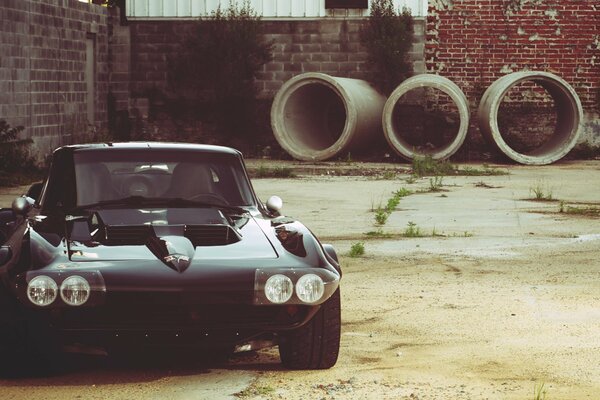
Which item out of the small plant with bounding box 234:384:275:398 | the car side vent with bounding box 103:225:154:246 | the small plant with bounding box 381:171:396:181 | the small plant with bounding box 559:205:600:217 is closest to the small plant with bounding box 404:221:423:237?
the small plant with bounding box 559:205:600:217

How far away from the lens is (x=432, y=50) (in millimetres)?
26000

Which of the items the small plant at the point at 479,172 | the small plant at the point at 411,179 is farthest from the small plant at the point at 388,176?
the small plant at the point at 479,172

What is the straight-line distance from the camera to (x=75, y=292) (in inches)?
220

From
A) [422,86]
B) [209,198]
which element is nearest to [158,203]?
[209,198]

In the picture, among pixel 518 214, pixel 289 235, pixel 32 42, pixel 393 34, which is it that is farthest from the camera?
pixel 393 34

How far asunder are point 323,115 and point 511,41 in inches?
157

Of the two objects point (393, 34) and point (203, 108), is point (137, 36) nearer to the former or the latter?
point (203, 108)

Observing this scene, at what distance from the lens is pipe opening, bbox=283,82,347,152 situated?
2455 cm

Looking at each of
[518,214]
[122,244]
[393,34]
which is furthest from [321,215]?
[393,34]

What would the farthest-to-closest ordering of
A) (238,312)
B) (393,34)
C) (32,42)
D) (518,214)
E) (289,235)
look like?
1. (393,34)
2. (32,42)
3. (518,214)
4. (289,235)
5. (238,312)

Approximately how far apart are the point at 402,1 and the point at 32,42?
7.97 m

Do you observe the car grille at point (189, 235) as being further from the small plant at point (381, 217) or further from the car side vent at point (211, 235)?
the small plant at point (381, 217)

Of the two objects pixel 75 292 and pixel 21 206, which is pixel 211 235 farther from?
pixel 21 206

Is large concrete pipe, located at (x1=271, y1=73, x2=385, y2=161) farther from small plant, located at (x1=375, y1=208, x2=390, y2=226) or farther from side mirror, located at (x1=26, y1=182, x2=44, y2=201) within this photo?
side mirror, located at (x1=26, y1=182, x2=44, y2=201)
